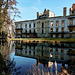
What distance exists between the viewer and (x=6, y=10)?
1838cm

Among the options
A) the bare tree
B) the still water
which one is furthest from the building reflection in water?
the bare tree

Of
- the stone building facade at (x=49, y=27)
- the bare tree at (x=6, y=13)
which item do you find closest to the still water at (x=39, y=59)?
the bare tree at (x=6, y=13)

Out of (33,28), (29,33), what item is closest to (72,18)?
(33,28)

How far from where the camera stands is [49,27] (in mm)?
36312

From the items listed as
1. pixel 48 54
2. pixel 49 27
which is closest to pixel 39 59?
pixel 48 54

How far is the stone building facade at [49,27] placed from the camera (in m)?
33.0

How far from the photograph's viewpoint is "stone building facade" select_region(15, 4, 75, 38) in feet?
108

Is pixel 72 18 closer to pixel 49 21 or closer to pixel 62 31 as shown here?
pixel 62 31

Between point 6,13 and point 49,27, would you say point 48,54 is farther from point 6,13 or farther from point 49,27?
point 49,27

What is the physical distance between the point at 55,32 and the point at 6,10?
22989mm

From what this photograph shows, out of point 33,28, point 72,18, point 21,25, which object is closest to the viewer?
point 72,18

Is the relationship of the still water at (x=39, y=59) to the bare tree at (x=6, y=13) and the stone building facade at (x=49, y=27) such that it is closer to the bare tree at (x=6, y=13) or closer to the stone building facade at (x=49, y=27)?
the bare tree at (x=6, y=13)

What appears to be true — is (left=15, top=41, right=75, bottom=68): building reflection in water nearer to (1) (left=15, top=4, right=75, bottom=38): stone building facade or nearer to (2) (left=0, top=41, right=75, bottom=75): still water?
(2) (left=0, top=41, right=75, bottom=75): still water

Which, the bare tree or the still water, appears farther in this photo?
the bare tree
